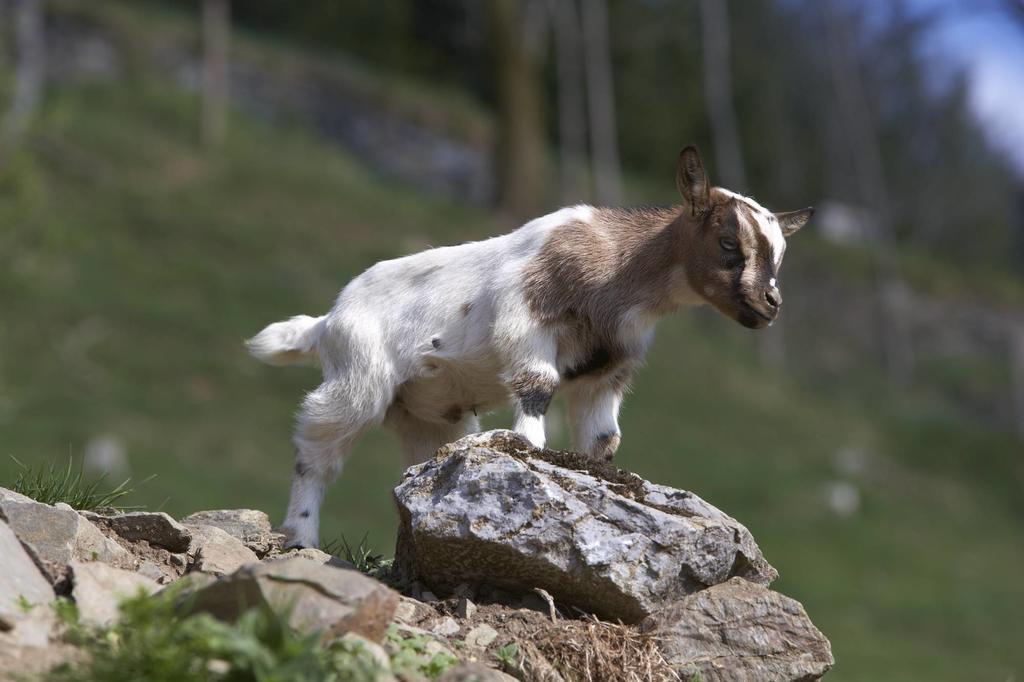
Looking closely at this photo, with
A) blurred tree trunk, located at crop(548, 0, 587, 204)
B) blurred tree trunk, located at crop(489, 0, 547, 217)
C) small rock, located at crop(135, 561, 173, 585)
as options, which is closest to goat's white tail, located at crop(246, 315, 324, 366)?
small rock, located at crop(135, 561, 173, 585)

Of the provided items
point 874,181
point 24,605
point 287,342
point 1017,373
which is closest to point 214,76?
point 1017,373

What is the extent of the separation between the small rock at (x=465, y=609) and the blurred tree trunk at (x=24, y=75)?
1443 centimetres

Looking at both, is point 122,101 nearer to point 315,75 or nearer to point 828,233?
point 315,75

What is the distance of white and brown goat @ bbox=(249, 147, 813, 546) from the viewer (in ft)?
23.6

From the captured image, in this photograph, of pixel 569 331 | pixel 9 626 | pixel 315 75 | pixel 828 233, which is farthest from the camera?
pixel 828 233

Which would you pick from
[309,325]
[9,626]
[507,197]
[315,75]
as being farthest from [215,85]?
[9,626]

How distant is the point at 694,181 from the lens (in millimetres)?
7348

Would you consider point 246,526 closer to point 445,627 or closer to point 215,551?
point 215,551

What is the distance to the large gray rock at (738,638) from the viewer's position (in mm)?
6578

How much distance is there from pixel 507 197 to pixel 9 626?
27.7m

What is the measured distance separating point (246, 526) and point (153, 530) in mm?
872

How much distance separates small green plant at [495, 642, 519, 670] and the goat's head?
227 centimetres

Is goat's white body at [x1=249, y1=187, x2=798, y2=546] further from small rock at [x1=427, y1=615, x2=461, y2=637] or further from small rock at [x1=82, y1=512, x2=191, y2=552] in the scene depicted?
small rock at [x1=427, y1=615, x2=461, y2=637]

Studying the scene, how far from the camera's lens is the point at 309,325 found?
8.19 m
